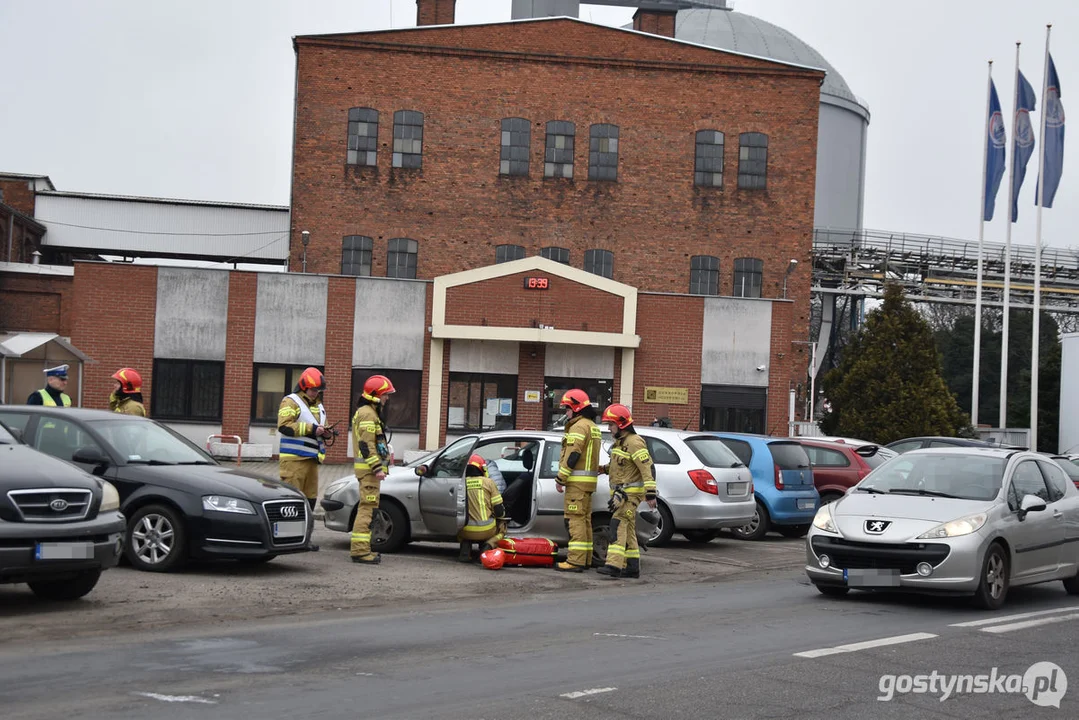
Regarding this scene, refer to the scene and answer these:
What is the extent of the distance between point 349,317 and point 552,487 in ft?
66.4

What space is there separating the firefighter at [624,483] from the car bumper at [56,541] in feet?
17.7

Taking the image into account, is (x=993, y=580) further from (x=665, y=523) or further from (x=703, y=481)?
(x=665, y=523)

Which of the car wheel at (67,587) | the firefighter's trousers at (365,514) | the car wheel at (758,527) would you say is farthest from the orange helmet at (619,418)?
the car wheel at (758,527)

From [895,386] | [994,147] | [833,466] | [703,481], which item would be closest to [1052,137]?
[994,147]

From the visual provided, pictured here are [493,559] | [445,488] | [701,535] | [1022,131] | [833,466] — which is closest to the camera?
[493,559]

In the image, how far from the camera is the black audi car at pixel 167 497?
39.4 ft

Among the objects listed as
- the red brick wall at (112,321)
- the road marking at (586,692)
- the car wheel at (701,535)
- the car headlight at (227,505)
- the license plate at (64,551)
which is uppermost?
the red brick wall at (112,321)

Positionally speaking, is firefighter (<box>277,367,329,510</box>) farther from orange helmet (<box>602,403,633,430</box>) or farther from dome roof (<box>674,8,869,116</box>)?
dome roof (<box>674,8,869,116</box>)

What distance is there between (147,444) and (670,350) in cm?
2341

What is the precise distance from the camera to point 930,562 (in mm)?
11477

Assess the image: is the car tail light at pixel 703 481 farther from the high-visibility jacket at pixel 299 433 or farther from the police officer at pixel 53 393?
the police officer at pixel 53 393

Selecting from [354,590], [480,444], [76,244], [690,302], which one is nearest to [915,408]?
[690,302]

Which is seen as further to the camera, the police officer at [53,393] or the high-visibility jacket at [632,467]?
the police officer at [53,393]

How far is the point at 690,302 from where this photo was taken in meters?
35.0
